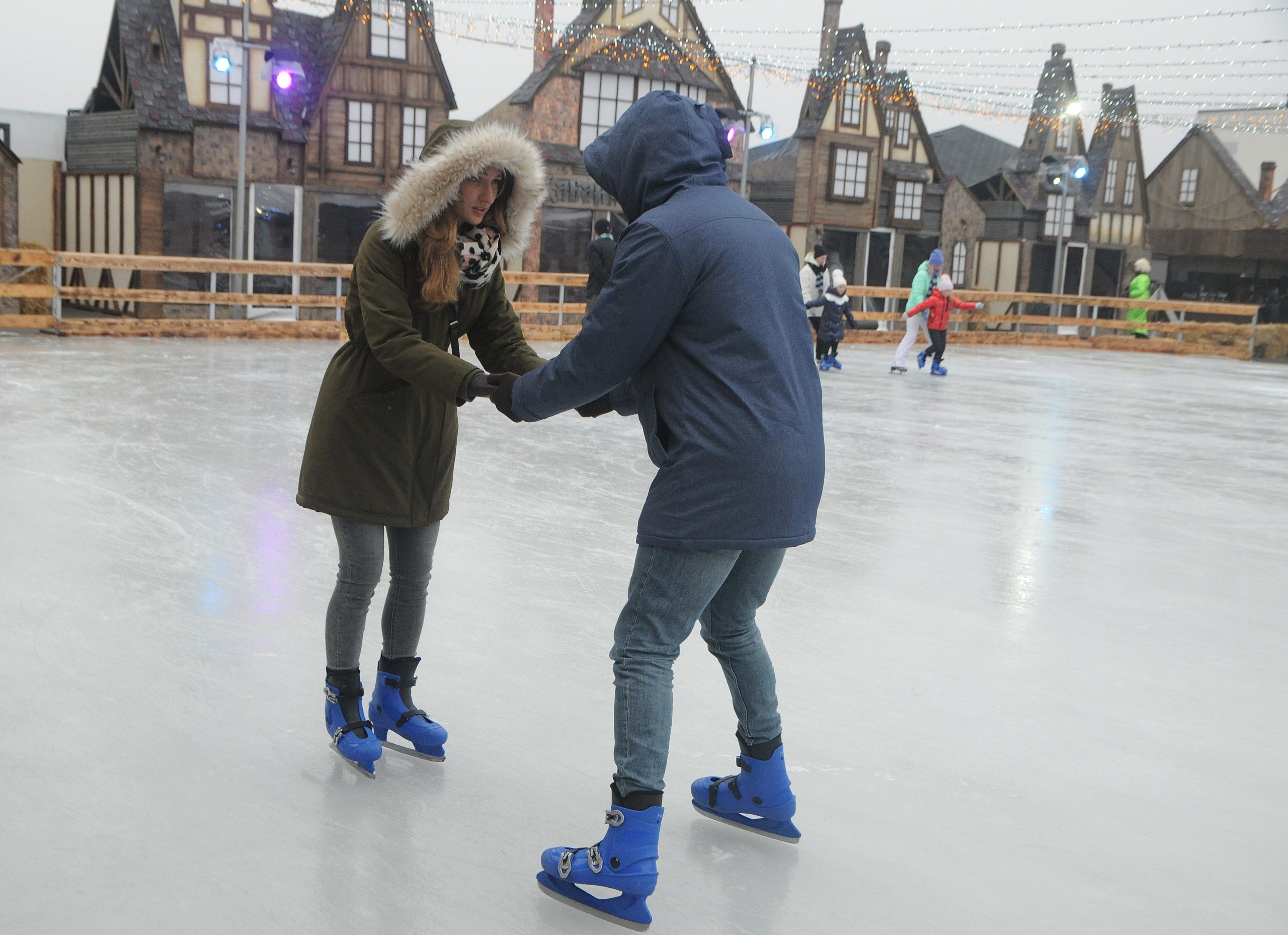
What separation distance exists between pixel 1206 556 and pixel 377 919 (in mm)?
4293

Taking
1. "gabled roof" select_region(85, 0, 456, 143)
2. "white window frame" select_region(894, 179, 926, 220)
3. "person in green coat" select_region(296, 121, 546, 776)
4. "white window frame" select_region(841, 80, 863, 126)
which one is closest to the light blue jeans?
"person in green coat" select_region(296, 121, 546, 776)

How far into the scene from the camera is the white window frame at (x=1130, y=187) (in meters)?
31.1

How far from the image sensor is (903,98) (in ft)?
85.7

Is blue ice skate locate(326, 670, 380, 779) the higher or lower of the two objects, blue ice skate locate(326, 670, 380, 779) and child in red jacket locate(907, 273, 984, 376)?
the lower

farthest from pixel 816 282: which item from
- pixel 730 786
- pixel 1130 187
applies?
Result: pixel 1130 187

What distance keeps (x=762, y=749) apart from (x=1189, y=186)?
3546cm

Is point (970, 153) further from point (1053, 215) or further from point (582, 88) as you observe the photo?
point (582, 88)

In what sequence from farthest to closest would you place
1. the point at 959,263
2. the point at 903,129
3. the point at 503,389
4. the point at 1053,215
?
the point at 1053,215, the point at 959,263, the point at 903,129, the point at 503,389

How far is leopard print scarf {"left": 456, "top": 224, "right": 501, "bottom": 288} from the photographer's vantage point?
99.6 inches

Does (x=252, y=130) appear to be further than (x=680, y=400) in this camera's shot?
Yes

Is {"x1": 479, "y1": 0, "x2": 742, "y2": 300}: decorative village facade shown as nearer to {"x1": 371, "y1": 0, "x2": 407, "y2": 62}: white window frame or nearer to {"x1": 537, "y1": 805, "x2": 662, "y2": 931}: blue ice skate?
{"x1": 371, "y1": 0, "x2": 407, "y2": 62}: white window frame

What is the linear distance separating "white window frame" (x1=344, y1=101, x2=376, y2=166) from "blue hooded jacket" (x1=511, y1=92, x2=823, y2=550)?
19186mm

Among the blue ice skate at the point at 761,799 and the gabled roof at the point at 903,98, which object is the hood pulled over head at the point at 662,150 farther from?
the gabled roof at the point at 903,98

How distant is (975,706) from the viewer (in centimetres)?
322
